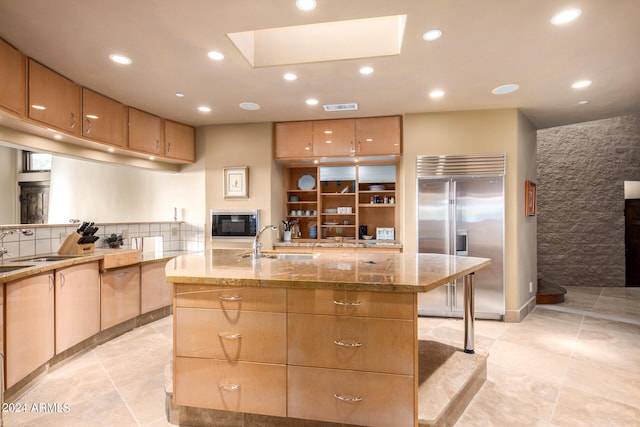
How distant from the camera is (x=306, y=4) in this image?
6.86 feet

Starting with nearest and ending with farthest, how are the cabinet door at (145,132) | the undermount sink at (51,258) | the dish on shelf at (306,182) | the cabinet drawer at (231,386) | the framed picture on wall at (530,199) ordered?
the cabinet drawer at (231,386) → the undermount sink at (51,258) → the cabinet door at (145,132) → the framed picture on wall at (530,199) → the dish on shelf at (306,182)

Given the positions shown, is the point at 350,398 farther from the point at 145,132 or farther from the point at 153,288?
the point at 145,132

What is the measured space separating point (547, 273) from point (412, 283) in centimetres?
590

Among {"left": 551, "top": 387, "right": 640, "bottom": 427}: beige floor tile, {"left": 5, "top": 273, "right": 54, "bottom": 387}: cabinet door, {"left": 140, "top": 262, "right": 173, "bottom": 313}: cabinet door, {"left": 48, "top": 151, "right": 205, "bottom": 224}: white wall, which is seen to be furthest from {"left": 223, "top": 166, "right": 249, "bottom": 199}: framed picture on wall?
{"left": 551, "top": 387, "right": 640, "bottom": 427}: beige floor tile

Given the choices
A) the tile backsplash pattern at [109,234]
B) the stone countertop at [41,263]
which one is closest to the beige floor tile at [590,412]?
the stone countertop at [41,263]

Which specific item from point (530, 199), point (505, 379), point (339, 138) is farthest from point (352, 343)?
point (530, 199)

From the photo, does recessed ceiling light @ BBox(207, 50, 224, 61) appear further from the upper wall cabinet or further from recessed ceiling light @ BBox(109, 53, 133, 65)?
the upper wall cabinet

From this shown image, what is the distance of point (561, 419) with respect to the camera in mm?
2146

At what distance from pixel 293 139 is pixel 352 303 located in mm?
3290

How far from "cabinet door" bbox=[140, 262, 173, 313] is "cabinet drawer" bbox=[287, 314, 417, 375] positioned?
2.55 m

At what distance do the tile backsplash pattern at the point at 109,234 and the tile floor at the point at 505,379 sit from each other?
1.09 meters

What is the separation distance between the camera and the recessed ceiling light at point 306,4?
2.06 meters

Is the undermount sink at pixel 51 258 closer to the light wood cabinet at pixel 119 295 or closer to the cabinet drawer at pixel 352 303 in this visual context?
the light wood cabinet at pixel 119 295

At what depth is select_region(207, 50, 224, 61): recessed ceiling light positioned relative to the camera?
271 centimetres
